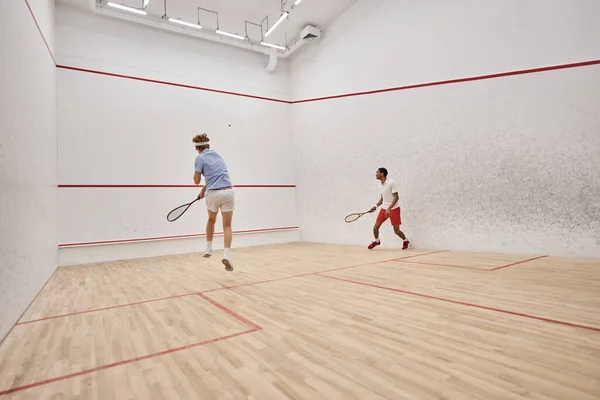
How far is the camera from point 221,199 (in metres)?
2.79

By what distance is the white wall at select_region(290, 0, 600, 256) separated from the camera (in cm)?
302

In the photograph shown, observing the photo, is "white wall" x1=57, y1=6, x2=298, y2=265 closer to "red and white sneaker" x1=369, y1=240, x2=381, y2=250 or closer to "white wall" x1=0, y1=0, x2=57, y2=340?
"white wall" x1=0, y1=0, x2=57, y2=340

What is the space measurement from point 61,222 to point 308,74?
403 cm

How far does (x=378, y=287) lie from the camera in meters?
2.10

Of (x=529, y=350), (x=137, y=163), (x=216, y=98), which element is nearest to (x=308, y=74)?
(x=216, y=98)

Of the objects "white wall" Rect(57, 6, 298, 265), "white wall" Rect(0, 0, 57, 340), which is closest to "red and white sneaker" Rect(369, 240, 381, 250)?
"white wall" Rect(57, 6, 298, 265)

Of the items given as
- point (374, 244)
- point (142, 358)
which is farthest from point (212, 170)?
point (374, 244)

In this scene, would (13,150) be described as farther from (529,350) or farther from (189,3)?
(189,3)

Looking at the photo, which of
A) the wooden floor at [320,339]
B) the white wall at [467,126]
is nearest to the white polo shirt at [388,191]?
the white wall at [467,126]

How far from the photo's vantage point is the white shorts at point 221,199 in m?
2.78

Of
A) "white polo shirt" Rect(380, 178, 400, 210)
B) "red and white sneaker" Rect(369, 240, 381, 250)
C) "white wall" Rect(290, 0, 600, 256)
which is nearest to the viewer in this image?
"white wall" Rect(290, 0, 600, 256)

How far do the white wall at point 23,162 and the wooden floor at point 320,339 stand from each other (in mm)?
210

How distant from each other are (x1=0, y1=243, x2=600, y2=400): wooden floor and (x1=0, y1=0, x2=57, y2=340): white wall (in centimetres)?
21

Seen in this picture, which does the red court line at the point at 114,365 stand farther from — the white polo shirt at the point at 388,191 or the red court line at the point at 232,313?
the white polo shirt at the point at 388,191
